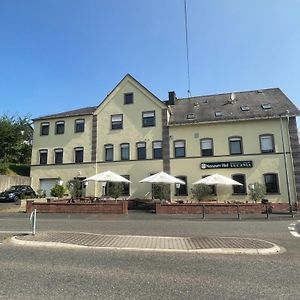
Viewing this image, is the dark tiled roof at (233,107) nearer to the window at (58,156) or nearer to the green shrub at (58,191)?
the green shrub at (58,191)

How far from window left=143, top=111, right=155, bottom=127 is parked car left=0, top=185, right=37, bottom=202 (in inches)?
535

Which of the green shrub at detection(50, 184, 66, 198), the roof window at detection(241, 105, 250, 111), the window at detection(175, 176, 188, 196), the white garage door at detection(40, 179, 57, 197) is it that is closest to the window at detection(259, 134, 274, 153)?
the roof window at detection(241, 105, 250, 111)

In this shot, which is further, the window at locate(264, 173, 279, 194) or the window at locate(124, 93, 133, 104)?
the window at locate(124, 93, 133, 104)

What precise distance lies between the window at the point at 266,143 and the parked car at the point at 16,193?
2293cm

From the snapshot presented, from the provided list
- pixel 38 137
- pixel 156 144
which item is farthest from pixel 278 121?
pixel 38 137

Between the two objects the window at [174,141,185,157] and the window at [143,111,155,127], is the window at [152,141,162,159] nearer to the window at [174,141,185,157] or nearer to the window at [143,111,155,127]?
the window at [174,141,185,157]

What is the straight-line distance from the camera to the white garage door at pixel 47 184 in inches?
1377

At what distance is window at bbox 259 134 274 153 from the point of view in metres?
29.5

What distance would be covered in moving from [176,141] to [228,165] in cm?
569

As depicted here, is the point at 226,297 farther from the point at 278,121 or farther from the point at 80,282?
the point at 278,121

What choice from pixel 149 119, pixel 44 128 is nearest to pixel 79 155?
pixel 44 128

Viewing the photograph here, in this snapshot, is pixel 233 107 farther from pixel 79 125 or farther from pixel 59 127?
pixel 59 127

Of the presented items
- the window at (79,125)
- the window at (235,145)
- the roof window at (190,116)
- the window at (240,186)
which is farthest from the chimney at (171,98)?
the window at (240,186)

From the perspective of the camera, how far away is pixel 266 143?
29703 millimetres
